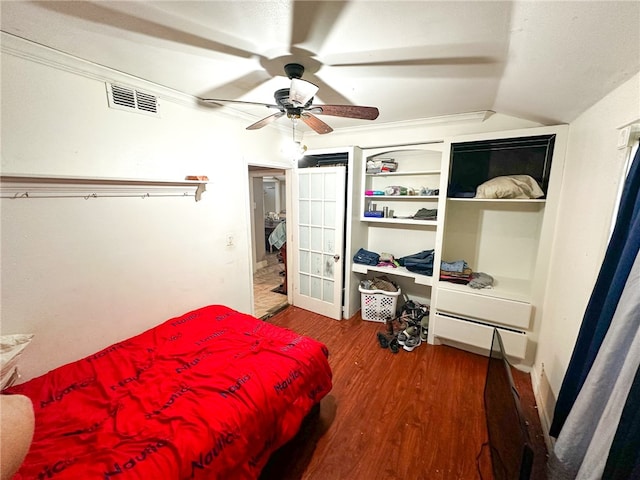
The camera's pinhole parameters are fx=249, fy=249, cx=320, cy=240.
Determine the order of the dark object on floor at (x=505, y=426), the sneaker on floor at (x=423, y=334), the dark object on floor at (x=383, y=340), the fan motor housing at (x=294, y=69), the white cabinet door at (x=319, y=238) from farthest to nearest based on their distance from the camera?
the white cabinet door at (x=319, y=238) < the sneaker on floor at (x=423, y=334) < the dark object on floor at (x=383, y=340) < the fan motor housing at (x=294, y=69) < the dark object on floor at (x=505, y=426)

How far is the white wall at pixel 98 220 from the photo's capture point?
137cm

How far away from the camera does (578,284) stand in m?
1.49

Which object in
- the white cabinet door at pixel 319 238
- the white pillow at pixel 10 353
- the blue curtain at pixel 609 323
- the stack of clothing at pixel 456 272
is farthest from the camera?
the white cabinet door at pixel 319 238

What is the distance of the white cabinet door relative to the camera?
2.97 meters

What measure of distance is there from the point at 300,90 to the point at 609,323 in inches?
68.8

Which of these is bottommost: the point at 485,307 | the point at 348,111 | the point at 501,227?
the point at 485,307

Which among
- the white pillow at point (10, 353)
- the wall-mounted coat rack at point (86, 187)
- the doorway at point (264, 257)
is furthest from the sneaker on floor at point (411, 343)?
the white pillow at point (10, 353)

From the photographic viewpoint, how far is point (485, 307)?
2.26 metres

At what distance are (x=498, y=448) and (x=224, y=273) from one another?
7.84 ft

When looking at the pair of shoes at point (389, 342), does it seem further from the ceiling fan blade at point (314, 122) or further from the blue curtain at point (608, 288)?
the ceiling fan blade at point (314, 122)

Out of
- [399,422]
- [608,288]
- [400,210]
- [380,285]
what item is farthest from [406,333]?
[608,288]

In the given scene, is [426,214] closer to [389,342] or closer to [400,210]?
[400,210]

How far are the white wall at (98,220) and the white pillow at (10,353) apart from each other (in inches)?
5.9

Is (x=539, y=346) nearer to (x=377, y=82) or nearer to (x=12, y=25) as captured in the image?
(x=377, y=82)
